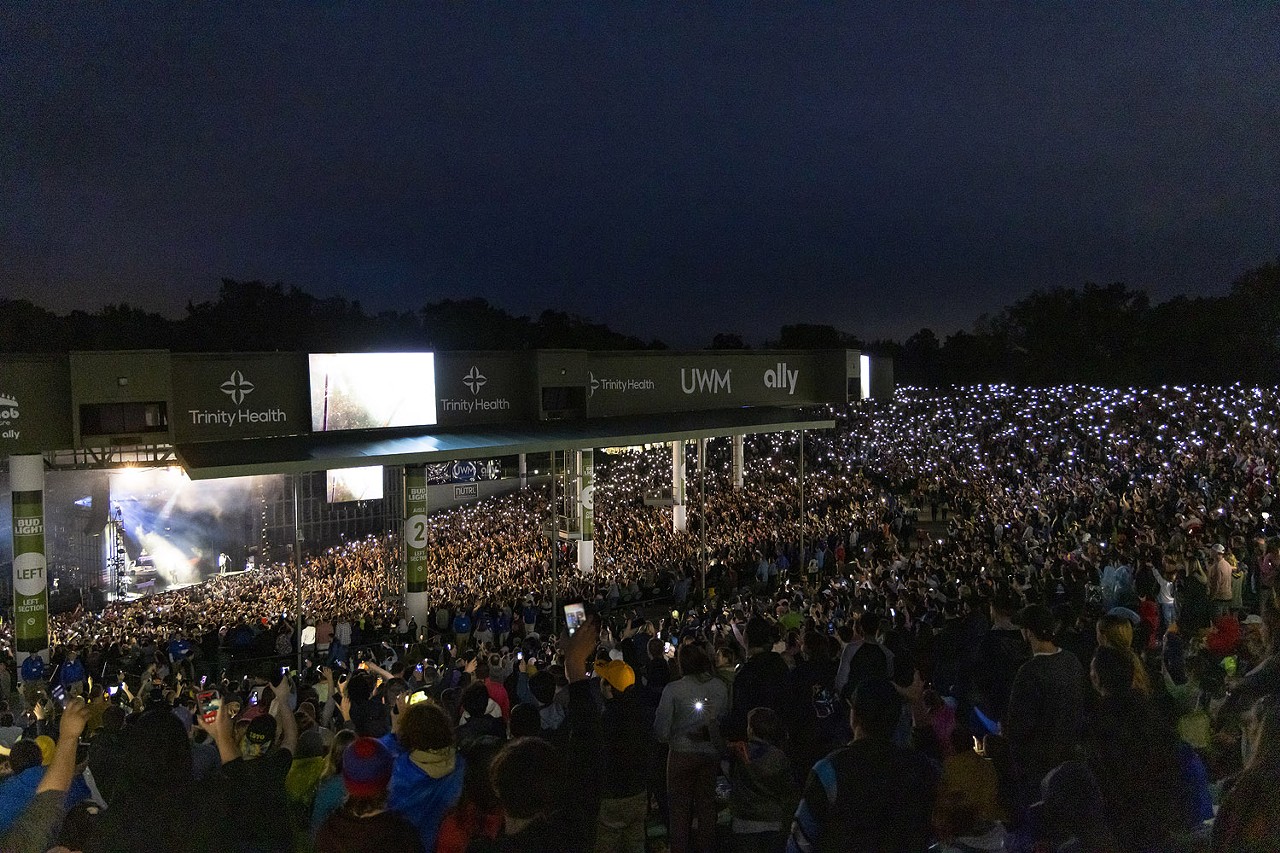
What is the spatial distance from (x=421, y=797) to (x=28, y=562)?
13.4m

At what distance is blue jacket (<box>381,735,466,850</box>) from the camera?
355cm

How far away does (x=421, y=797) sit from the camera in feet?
11.7

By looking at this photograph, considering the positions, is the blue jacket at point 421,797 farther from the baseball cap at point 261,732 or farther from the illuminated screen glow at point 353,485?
the illuminated screen glow at point 353,485

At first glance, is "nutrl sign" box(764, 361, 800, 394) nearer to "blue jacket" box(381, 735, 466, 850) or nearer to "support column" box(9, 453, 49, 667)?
"support column" box(9, 453, 49, 667)

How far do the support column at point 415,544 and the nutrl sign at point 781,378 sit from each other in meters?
9.87

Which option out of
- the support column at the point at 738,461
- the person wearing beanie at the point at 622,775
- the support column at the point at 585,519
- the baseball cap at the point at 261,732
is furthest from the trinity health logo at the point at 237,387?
the support column at the point at 738,461

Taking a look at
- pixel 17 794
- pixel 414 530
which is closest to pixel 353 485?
pixel 414 530

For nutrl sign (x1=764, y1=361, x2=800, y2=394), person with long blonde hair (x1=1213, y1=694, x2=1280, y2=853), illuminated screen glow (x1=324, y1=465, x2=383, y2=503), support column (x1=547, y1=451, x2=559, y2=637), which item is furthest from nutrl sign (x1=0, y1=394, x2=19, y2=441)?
nutrl sign (x1=764, y1=361, x2=800, y2=394)

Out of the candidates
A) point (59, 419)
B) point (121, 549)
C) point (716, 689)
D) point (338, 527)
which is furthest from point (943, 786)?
point (338, 527)

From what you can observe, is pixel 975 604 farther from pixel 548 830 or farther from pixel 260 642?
pixel 260 642

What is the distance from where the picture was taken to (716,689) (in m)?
4.86

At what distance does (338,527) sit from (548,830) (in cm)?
3460

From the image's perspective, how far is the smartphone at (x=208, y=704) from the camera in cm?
684

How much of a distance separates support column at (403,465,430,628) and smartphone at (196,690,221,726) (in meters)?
8.92
